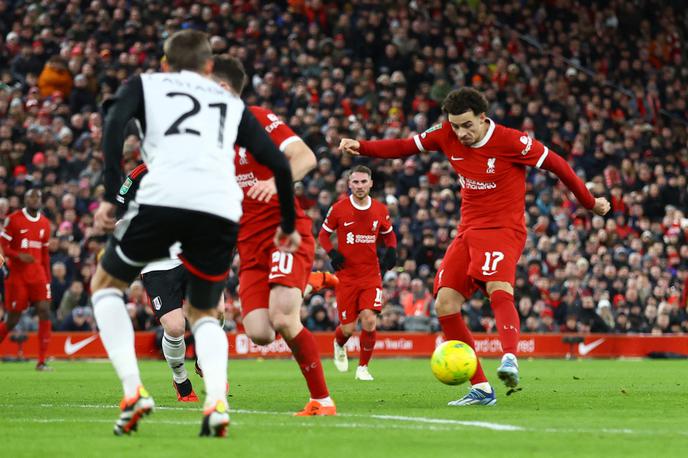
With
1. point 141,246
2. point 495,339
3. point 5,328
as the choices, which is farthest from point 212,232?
point 495,339

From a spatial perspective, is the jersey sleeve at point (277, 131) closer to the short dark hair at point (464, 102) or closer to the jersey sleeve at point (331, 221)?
the short dark hair at point (464, 102)

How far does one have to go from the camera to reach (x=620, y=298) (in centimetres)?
2553

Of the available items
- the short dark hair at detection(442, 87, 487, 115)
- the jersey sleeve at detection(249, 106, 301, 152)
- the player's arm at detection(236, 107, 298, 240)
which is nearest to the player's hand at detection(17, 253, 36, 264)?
the short dark hair at detection(442, 87, 487, 115)

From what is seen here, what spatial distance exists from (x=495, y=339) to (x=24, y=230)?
31.8ft

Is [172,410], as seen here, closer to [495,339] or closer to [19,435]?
[19,435]

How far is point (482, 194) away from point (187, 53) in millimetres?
4286

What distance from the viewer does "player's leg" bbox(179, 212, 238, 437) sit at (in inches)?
282

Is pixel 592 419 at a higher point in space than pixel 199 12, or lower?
lower

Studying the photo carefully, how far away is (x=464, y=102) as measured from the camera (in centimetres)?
1078

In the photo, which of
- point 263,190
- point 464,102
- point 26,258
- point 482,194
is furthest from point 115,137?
point 26,258

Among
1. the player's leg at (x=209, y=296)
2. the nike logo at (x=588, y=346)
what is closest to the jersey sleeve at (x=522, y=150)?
the player's leg at (x=209, y=296)

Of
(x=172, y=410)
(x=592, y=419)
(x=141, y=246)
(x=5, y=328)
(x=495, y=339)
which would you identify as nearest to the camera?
(x=141, y=246)

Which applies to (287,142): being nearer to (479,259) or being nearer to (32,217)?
(479,259)

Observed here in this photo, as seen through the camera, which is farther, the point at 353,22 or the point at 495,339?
the point at 353,22
